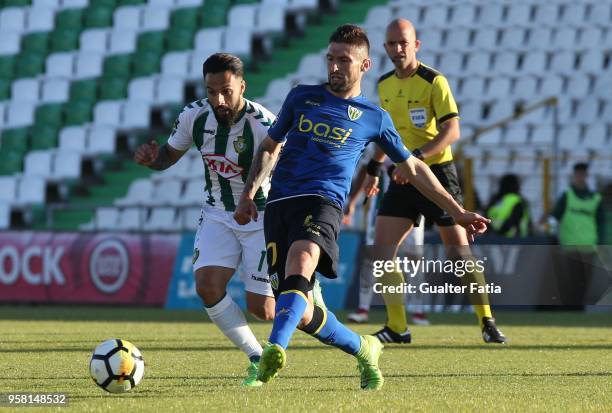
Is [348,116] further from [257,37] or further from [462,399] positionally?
[257,37]

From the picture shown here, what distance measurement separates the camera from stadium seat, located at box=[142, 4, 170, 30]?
79.2ft

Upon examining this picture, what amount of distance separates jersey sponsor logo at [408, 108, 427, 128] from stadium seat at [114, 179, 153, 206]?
1149 centimetres

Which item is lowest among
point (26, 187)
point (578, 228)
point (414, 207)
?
point (26, 187)

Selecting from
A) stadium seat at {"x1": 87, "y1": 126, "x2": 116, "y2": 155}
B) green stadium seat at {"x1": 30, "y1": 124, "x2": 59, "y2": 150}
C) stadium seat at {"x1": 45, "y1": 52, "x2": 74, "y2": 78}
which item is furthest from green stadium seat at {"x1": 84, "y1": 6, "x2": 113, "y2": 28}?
stadium seat at {"x1": 87, "y1": 126, "x2": 116, "y2": 155}

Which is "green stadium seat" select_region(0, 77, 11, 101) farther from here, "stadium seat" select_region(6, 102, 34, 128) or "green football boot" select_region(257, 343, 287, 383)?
"green football boot" select_region(257, 343, 287, 383)

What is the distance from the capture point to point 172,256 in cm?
1645

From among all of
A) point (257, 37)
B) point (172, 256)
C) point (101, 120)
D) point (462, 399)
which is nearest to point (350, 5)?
point (257, 37)

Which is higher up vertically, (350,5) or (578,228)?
(350,5)

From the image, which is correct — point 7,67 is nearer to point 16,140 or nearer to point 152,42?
point 16,140

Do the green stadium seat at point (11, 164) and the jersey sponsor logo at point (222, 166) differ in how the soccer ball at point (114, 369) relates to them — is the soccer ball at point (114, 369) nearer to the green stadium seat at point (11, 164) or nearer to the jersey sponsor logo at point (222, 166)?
the jersey sponsor logo at point (222, 166)

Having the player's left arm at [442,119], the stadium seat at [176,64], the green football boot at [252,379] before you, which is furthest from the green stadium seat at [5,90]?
the green football boot at [252,379]

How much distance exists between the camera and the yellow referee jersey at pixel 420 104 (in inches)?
371

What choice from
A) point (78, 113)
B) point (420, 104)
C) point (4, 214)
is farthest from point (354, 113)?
point (78, 113)

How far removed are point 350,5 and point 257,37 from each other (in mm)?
1963
